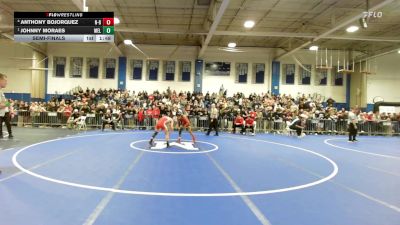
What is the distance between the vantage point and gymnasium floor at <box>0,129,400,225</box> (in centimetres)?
407

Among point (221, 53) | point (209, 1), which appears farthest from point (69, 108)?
point (221, 53)

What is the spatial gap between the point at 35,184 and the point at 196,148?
6.00 meters

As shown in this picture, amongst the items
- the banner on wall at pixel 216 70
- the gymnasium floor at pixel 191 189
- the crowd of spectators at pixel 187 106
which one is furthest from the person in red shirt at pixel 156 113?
the gymnasium floor at pixel 191 189

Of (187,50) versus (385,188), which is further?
(187,50)

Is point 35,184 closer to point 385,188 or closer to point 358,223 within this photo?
point 358,223

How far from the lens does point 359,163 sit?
8.66m
